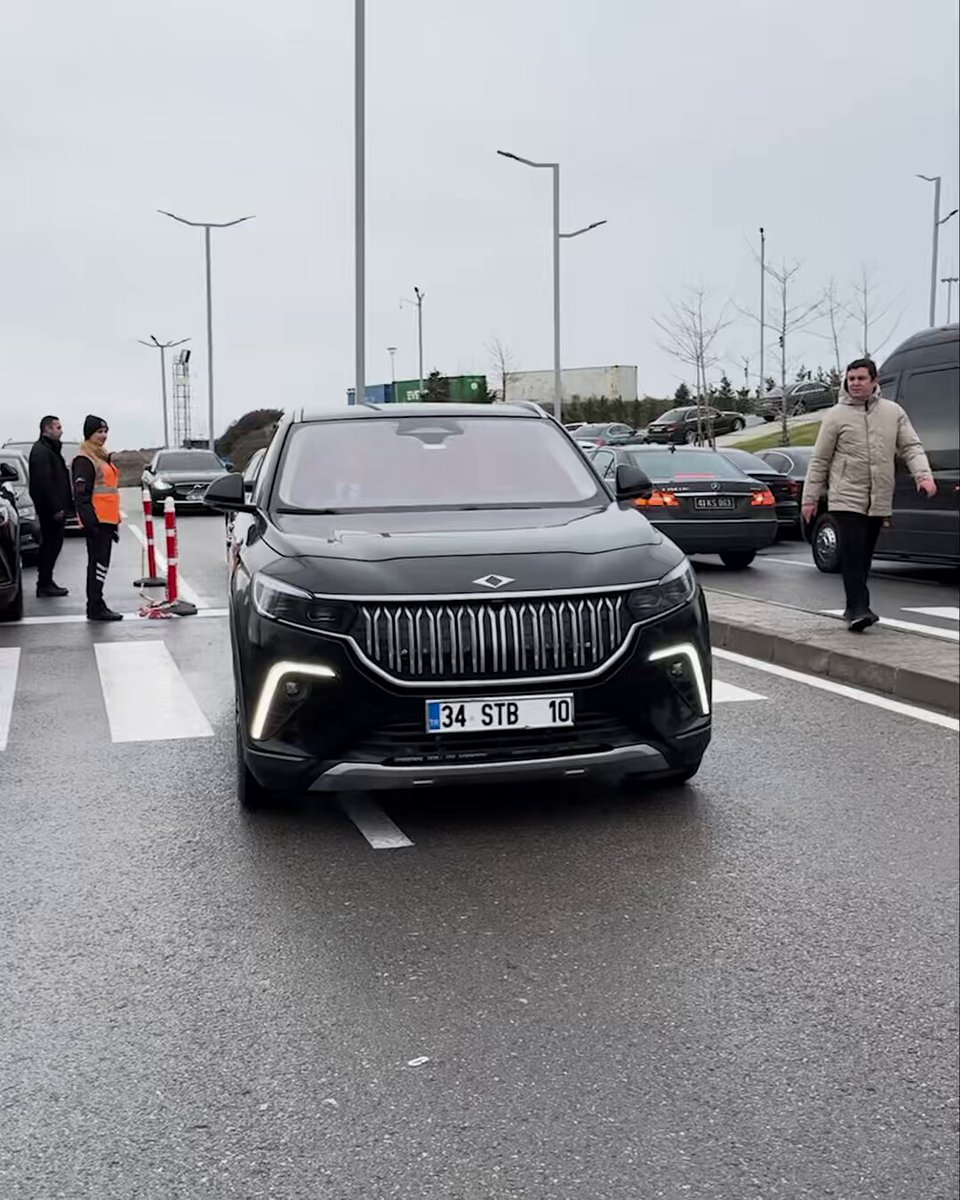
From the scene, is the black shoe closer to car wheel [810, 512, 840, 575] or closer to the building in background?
car wheel [810, 512, 840, 575]

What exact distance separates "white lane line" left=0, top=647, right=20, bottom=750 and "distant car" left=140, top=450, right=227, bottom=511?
17.6 m

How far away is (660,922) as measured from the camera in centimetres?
405

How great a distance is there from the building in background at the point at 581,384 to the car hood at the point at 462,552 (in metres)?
60.0

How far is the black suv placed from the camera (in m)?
4.73

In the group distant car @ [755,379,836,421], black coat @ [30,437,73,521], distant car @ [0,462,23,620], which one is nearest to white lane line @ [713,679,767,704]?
distant car @ [0,462,23,620]

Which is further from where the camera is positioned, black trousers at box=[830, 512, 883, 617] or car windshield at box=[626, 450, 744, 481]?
car windshield at box=[626, 450, 744, 481]

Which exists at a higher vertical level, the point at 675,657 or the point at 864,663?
the point at 675,657

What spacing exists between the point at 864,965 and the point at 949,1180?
1.04 metres

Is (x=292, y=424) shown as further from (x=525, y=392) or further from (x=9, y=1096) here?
(x=525, y=392)

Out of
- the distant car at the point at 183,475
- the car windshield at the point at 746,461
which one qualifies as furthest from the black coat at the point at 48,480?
the distant car at the point at 183,475

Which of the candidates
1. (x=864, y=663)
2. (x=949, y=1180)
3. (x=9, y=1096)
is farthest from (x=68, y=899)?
(x=864, y=663)

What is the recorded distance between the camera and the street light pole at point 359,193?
71.5ft

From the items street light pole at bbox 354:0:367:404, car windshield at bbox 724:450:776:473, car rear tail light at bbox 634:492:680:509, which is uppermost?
street light pole at bbox 354:0:367:404

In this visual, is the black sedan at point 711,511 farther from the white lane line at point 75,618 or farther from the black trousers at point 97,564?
the black trousers at point 97,564
